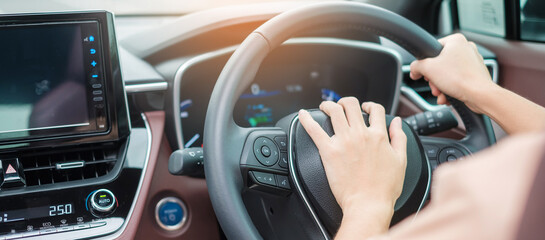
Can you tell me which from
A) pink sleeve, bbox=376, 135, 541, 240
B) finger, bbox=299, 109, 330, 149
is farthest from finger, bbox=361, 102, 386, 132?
pink sleeve, bbox=376, 135, 541, 240

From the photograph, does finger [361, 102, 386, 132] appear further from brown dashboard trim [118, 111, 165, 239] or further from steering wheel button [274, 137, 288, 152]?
brown dashboard trim [118, 111, 165, 239]

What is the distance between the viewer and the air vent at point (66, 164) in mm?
1161

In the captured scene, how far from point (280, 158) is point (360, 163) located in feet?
0.60

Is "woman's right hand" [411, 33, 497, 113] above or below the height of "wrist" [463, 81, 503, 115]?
above

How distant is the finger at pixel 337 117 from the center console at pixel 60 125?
0.51 m

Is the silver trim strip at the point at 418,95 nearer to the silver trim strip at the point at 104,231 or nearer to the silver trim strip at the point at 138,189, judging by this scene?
the silver trim strip at the point at 138,189

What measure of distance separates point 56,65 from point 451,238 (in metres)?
0.99

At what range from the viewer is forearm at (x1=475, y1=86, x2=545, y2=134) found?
1.03m

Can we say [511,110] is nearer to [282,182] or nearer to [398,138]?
[398,138]

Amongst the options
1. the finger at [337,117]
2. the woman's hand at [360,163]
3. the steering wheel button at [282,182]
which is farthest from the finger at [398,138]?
the steering wheel button at [282,182]

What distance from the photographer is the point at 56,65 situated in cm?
112

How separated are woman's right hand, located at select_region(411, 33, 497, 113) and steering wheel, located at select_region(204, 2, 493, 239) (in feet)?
0.09

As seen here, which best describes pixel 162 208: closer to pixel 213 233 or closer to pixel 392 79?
pixel 213 233

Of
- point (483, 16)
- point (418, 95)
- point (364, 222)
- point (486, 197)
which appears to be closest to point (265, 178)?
point (364, 222)
